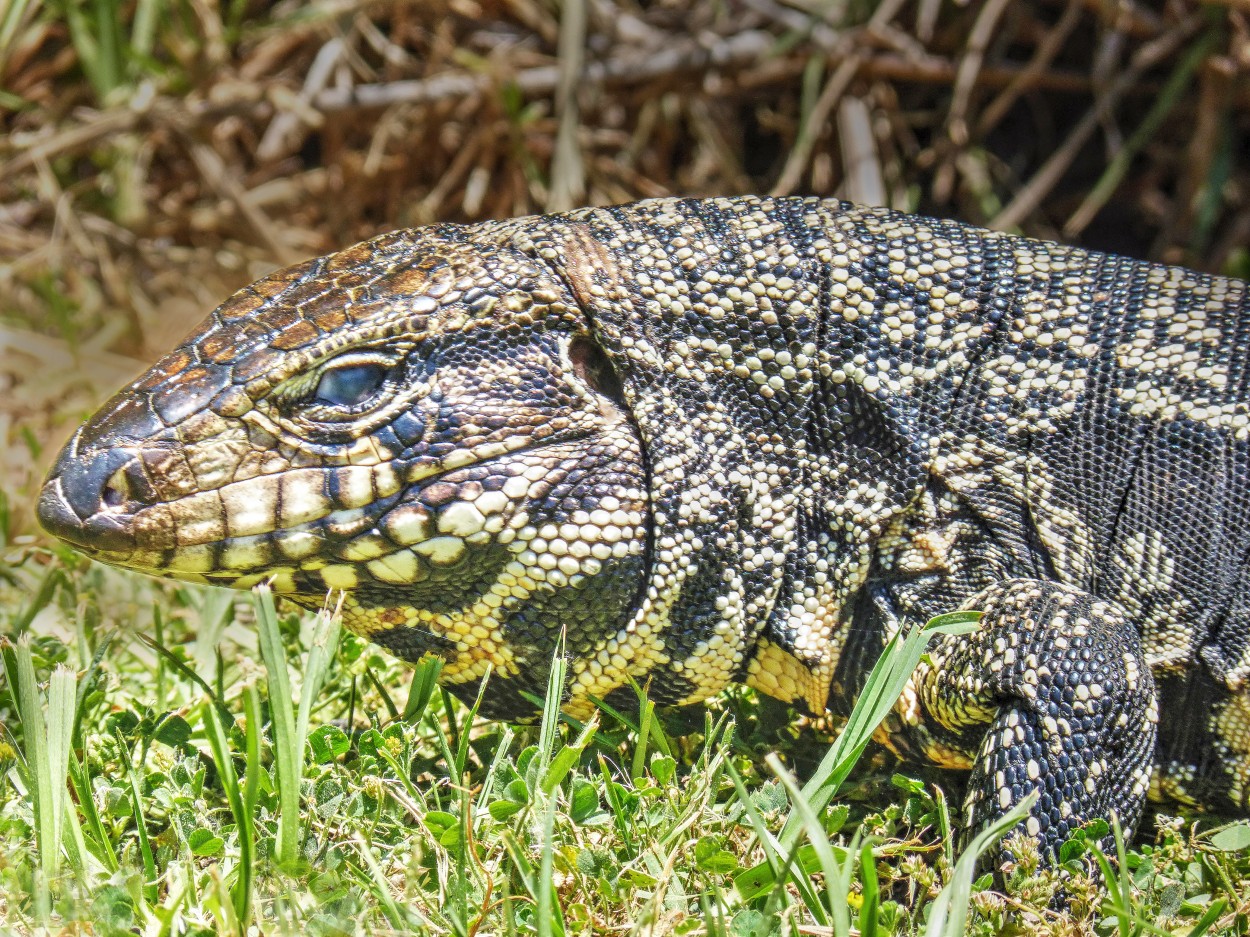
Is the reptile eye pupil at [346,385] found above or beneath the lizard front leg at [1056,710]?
above

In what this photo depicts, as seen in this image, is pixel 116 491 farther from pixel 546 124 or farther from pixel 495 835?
pixel 546 124

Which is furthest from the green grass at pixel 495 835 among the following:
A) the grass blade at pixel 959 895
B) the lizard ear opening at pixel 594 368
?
the lizard ear opening at pixel 594 368

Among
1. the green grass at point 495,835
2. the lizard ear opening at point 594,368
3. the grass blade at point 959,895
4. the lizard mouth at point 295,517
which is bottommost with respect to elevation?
the green grass at point 495,835

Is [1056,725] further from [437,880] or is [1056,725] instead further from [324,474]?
[324,474]

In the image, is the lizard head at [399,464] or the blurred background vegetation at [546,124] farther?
the blurred background vegetation at [546,124]

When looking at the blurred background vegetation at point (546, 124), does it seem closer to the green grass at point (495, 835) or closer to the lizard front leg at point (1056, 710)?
the green grass at point (495, 835)

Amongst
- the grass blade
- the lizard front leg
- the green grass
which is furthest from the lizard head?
the grass blade

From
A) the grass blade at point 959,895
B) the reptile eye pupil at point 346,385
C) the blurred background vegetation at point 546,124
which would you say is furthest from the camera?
the blurred background vegetation at point 546,124

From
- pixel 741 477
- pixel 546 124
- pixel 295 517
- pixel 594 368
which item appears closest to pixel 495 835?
pixel 295 517

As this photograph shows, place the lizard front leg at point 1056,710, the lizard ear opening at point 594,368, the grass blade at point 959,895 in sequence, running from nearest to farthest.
A: the grass blade at point 959,895 → the lizard front leg at point 1056,710 → the lizard ear opening at point 594,368
